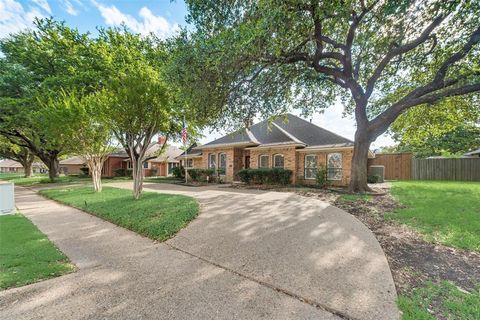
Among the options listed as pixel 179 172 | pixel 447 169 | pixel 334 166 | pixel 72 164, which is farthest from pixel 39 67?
pixel 447 169

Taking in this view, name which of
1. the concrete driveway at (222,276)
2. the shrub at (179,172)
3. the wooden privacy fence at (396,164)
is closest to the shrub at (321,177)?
the wooden privacy fence at (396,164)

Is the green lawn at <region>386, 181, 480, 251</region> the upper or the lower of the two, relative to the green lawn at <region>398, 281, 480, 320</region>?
upper

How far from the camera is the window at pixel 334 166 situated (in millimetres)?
14164

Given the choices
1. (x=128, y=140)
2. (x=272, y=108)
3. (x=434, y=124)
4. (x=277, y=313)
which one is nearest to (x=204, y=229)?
(x=277, y=313)

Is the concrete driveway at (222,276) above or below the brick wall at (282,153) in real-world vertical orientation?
below

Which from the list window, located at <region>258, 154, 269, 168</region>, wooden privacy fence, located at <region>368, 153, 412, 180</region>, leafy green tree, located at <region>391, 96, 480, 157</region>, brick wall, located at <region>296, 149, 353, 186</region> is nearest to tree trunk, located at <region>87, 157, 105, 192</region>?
window, located at <region>258, 154, 269, 168</region>

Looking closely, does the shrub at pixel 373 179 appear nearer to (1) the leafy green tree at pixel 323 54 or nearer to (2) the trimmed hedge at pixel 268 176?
(1) the leafy green tree at pixel 323 54

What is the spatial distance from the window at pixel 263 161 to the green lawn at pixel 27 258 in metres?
13.2

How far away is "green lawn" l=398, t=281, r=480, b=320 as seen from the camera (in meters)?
2.37

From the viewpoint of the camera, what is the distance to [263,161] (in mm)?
16828

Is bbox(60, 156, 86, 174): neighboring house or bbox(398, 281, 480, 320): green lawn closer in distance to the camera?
bbox(398, 281, 480, 320): green lawn

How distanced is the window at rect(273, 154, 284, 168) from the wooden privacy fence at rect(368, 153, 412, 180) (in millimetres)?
8091

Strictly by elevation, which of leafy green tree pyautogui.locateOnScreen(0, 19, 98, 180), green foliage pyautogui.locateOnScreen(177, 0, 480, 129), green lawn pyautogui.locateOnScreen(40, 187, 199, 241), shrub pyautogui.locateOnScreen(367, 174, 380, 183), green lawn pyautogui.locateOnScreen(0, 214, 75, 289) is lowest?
green lawn pyautogui.locateOnScreen(0, 214, 75, 289)

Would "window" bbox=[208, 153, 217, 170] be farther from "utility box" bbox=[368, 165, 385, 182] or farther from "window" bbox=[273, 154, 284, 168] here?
"utility box" bbox=[368, 165, 385, 182]
